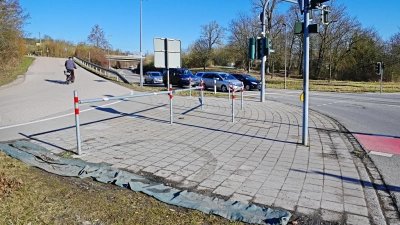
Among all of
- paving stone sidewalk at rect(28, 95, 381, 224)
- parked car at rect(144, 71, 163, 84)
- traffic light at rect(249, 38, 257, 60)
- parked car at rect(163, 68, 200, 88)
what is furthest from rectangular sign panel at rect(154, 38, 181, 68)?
parked car at rect(144, 71, 163, 84)

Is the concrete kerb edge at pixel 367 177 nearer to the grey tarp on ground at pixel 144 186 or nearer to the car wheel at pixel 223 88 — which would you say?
the grey tarp on ground at pixel 144 186

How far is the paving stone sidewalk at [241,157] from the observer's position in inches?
153

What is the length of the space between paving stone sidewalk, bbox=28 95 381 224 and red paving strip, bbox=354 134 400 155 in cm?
46

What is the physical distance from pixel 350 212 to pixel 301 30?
4348 millimetres

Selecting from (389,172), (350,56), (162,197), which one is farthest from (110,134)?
(350,56)

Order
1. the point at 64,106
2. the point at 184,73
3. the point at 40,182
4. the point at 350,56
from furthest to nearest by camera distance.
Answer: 1. the point at 350,56
2. the point at 184,73
3. the point at 64,106
4. the point at 40,182

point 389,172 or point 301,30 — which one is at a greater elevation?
point 301,30

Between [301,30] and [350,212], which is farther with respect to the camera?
[301,30]

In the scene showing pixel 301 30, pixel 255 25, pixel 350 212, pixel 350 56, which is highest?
pixel 255 25

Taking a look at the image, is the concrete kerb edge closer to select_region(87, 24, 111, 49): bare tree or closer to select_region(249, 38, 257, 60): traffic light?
select_region(249, 38, 257, 60): traffic light

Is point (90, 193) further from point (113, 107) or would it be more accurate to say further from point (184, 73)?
point (184, 73)

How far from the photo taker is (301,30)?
21.7 ft

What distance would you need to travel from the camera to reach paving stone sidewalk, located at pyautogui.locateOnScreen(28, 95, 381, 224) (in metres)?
3.90

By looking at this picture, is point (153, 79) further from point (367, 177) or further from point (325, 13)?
point (367, 177)
